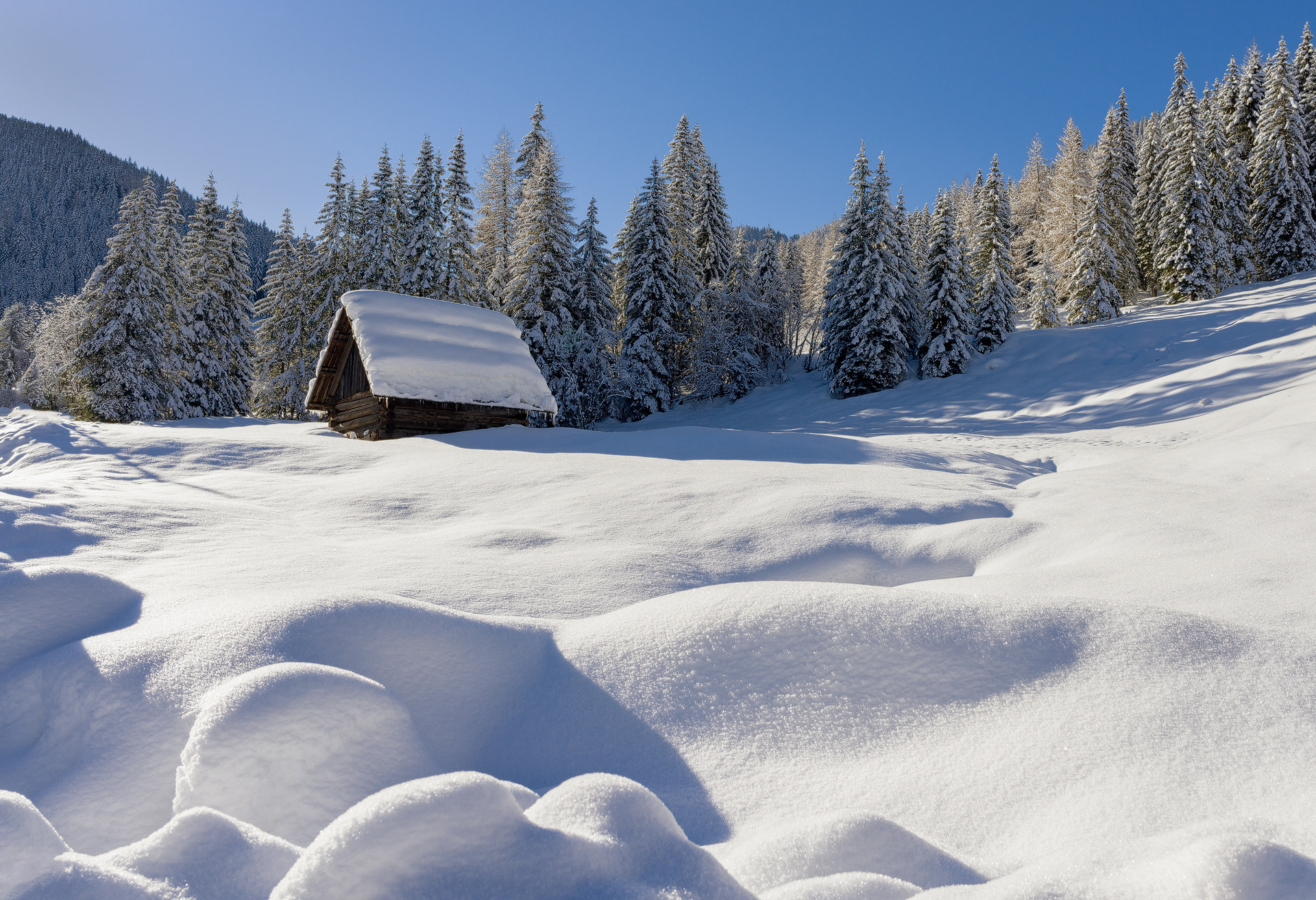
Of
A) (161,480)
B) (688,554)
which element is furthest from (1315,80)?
(161,480)

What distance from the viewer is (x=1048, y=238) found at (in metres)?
43.7

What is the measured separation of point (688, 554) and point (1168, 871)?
4128 mm

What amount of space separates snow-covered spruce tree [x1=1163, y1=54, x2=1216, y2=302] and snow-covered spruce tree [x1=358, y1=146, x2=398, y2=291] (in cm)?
3306

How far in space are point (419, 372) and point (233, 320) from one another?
2003cm

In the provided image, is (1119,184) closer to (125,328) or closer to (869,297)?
(869,297)

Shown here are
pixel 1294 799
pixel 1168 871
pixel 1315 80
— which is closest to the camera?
pixel 1168 871

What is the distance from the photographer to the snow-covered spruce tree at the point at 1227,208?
33.6 meters

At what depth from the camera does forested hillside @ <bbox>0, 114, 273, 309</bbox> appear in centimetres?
10356

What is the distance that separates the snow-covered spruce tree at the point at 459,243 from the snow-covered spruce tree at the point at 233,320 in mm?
9295

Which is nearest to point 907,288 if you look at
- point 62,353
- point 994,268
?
point 994,268

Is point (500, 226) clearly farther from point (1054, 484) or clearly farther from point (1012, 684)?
point (1012, 684)

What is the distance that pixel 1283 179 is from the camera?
33125mm

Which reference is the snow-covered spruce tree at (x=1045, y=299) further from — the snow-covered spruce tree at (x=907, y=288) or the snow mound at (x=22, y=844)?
the snow mound at (x=22, y=844)

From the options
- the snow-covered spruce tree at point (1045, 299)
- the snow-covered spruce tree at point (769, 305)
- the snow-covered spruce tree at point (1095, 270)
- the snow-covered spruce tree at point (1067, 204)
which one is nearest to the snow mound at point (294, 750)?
the snow-covered spruce tree at point (769, 305)
